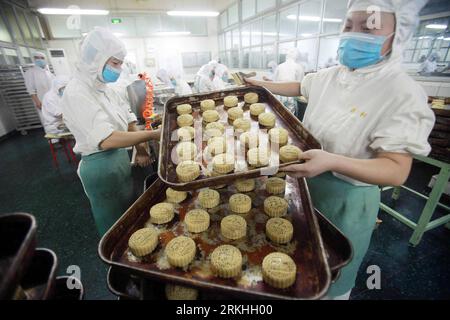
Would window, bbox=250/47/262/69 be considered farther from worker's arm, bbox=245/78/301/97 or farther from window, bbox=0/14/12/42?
window, bbox=0/14/12/42

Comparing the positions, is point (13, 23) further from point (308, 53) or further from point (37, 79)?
point (308, 53)

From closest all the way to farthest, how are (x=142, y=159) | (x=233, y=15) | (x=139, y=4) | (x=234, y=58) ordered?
(x=142, y=159)
(x=233, y=15)
(x=139, y=4)
(x=234, y=58)

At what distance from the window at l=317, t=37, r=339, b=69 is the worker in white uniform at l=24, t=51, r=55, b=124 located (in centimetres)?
816

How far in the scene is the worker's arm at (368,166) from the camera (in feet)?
3.22

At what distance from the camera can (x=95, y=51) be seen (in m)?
1.76

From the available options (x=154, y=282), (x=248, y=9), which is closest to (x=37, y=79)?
(x=154, y=282)

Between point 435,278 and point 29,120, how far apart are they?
11.2 meters

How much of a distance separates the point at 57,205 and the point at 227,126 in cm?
362

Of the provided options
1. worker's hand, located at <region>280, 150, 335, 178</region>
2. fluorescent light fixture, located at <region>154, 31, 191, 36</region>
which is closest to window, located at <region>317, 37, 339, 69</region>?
worker's hand, located at <region>280, 150, 335, 178</region>

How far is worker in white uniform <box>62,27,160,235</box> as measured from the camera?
1.67 m

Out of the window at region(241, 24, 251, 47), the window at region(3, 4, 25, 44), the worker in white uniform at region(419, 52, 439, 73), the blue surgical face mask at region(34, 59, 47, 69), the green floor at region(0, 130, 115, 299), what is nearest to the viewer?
the green floor at region(0, 130, 115, 299)

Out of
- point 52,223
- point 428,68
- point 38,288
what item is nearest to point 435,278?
point 38,288

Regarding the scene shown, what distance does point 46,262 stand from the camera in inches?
24.0

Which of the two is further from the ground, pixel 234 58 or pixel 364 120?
pixel 234 58
